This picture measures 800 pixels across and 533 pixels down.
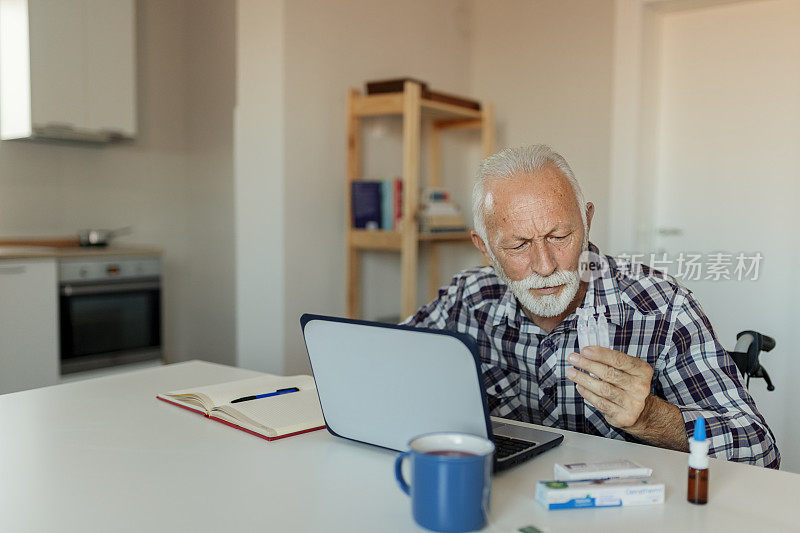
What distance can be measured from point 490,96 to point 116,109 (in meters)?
2.16

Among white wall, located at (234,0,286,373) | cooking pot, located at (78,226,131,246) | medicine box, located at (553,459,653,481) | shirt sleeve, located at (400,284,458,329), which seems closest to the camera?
medicine box, located at (553,459,653,481)

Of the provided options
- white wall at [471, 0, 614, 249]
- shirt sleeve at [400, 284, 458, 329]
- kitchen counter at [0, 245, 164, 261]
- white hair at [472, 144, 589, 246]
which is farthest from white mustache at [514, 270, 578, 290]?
kitchen counter at [0, 245, 164, 261]

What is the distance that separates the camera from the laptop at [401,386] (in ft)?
3.14

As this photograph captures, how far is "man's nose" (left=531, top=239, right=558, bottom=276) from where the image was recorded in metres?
1.46

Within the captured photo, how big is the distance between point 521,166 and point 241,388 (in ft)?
2.35

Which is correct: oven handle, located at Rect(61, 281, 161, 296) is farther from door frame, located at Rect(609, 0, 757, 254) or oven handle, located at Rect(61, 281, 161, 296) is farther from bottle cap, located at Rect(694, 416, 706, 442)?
bottle cap, located at Rect(694, 416, 706, 442)

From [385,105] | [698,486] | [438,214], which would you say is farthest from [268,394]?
[438,214]

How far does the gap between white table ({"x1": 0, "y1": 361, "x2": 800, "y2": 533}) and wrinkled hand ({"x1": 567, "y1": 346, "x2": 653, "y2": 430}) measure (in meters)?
0.08

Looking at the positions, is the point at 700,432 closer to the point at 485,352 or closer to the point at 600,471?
the point at 600,471

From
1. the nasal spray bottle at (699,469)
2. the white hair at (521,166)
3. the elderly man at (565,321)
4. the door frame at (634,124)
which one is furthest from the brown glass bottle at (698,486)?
the door frame at (634,124)

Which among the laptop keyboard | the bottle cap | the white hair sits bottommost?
the laptop keyboard

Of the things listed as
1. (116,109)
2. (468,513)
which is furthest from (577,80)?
(468,513)

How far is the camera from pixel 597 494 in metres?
0.89

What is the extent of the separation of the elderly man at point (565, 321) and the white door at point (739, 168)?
2.19 metres
